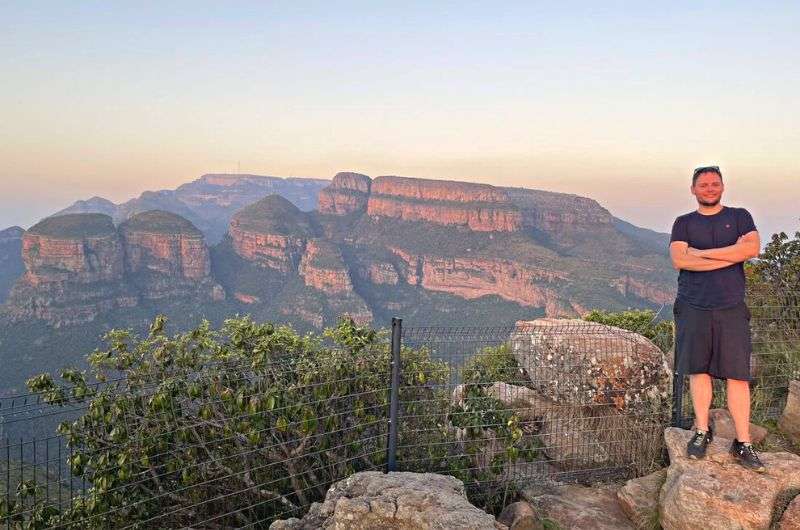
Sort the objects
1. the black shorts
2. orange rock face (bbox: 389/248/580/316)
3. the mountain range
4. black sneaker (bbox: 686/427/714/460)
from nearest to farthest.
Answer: the black shorts, black sneaker (bbox: 686/427/714/460), the mountain range, orange rock face (bbox: 389/248/580/316)

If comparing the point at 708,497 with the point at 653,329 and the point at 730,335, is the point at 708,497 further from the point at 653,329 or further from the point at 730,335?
the point at 653,329

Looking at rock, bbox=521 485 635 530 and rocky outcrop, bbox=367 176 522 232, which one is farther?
rocky outcrop, bbox=367 176 522 232

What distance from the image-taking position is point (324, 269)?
111812mm

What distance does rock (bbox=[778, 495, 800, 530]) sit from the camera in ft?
14.4

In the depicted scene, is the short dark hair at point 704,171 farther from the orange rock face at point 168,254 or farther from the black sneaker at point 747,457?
the orange rock face at point 168,254

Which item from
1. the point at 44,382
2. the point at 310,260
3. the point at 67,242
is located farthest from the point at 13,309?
the point at 44,382

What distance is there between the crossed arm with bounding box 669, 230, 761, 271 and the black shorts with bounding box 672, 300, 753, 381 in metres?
0.37

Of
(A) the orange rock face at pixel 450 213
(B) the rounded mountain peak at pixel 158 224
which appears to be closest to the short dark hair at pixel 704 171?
(A) the orange rock face at pixel 450 213

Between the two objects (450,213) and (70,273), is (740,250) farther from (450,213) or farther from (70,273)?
(450,213)

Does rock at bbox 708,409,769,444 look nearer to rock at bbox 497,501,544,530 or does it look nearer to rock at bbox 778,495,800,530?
rock at bbox 778,495,800,530

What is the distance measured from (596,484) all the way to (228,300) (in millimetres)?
114046

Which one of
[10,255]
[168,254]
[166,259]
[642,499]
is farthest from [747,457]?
[10,255]

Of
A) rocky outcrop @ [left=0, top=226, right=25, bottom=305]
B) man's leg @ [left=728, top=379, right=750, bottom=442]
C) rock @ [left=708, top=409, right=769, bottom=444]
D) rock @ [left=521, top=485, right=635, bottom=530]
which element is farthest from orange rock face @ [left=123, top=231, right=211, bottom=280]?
man's leg @ [left=728, top=379, right=750, bottom=442]

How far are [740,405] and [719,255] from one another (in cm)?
128
